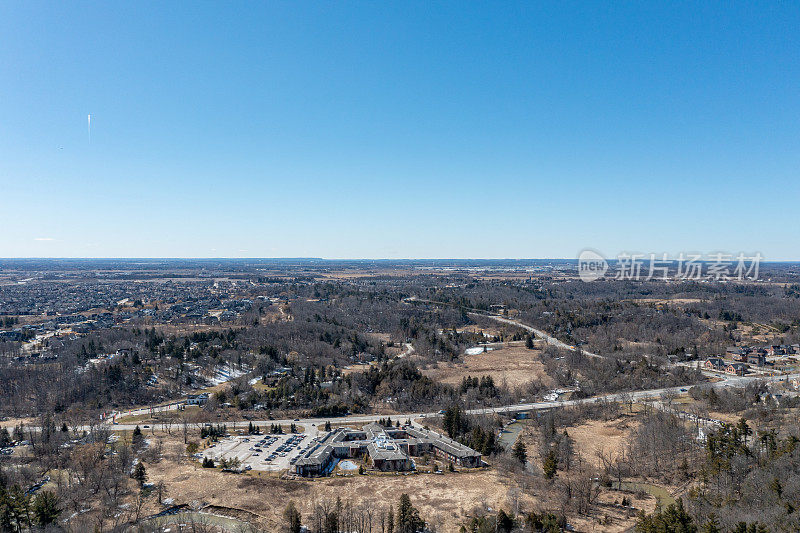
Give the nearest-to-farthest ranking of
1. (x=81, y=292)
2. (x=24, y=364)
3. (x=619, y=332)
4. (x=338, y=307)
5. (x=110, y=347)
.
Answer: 1. (x=24, y=364)
2. (x=110, y=347)
3. (x=619, y=332)
4. (x=338, y=307)
5. (x=81, y=292)

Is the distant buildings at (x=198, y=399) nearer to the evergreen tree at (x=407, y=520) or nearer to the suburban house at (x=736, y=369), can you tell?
the evergreen tree at (x=407, y=520)

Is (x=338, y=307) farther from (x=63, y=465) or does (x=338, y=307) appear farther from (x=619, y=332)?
(x=63, y=465)

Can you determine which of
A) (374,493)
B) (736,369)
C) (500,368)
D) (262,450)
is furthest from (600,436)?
(736,369)

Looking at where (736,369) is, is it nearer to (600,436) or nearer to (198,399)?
(600,436)

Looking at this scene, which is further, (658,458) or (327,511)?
(658,458)

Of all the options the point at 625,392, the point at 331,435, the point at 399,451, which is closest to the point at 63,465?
the point at 331,435

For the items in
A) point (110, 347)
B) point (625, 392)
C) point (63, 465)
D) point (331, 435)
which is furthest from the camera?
point (110, 347)
